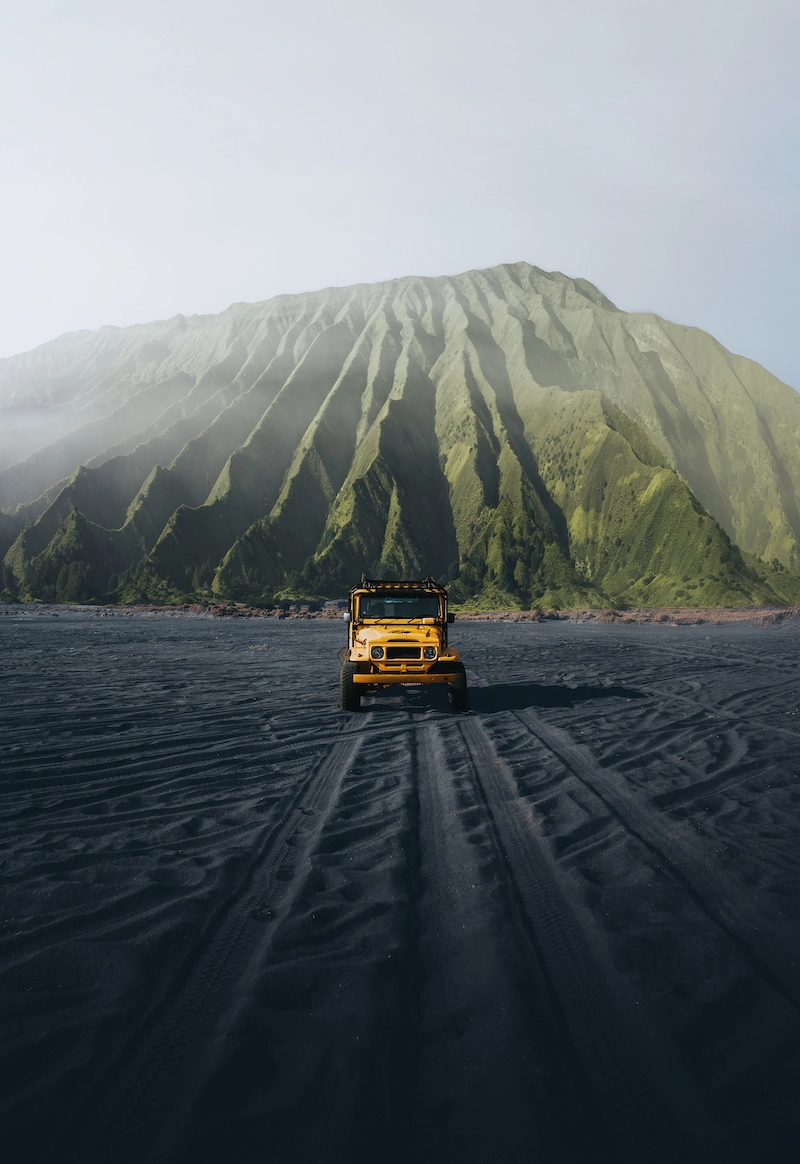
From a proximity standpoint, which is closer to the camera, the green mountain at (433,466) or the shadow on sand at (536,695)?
the shadow on sand at (536,695)

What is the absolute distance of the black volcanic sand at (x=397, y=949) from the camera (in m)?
2.99

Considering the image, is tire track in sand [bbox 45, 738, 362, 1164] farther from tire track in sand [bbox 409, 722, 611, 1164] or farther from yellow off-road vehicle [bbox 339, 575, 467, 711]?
yellow off-road vehicle [bbox 339, 575, 467, 711]

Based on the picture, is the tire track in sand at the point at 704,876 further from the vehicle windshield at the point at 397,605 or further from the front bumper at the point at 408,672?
the vehicle windshield at the point at 397,605

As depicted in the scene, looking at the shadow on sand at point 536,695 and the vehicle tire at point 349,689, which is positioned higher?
the vehicle tire at point 349,689

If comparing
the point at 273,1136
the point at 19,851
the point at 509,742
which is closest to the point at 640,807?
the point at 509,742

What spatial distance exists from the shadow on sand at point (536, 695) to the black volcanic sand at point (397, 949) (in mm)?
3387

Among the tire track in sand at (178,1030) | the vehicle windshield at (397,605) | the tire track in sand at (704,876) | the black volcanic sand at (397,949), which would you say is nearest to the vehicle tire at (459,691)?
the vehicle windshield at (397,605)

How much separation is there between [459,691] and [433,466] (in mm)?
97517

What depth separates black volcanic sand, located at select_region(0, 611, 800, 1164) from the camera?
2.99 meters

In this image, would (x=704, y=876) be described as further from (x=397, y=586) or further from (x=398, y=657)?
(x=397, y=586)

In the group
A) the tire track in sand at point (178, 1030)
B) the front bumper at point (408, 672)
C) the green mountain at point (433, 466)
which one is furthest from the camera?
the green mountain at point (433, 466)

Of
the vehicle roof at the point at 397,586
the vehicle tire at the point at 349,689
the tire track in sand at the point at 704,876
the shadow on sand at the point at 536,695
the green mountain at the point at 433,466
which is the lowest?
the shadow on sand at the point at 536,695

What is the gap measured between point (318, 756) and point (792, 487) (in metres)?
135

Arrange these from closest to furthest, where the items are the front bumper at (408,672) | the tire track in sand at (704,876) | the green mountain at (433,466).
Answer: the tire track in sand at (704,876), the front bumper at (408,672), the green mountain at (433,466)
